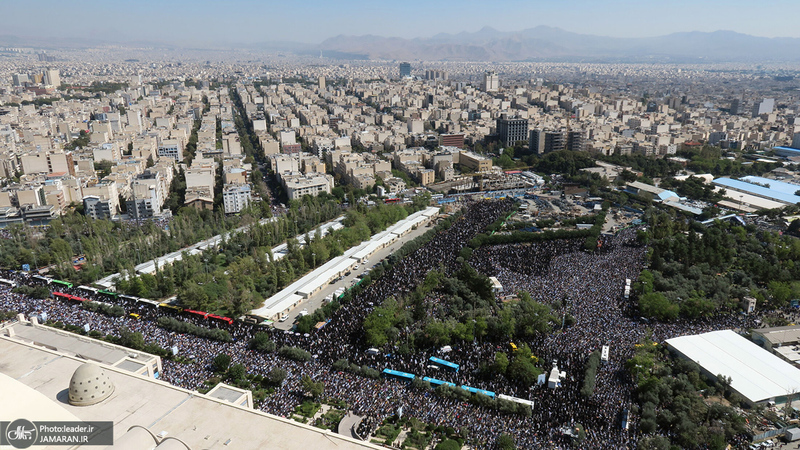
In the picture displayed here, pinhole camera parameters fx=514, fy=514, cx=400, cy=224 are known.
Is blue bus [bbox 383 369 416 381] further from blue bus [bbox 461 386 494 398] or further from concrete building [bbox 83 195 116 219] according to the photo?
concrete building [bbox 83 195 116 219]

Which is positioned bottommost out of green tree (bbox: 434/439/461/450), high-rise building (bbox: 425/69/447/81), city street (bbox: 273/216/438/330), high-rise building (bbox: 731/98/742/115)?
city street (bbox: 273/216/438/330)

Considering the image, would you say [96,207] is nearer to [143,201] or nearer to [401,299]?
[143,201]

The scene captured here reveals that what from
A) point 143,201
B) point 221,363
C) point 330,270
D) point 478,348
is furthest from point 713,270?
point 143,201

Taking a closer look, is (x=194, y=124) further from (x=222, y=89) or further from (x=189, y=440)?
(x=189, y=440)

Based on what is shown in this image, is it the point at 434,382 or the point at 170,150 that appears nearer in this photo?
the point at 434,382

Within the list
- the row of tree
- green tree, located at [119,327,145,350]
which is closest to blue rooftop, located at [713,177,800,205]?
the row of tree

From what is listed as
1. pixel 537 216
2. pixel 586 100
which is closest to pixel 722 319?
pixel 537 216
